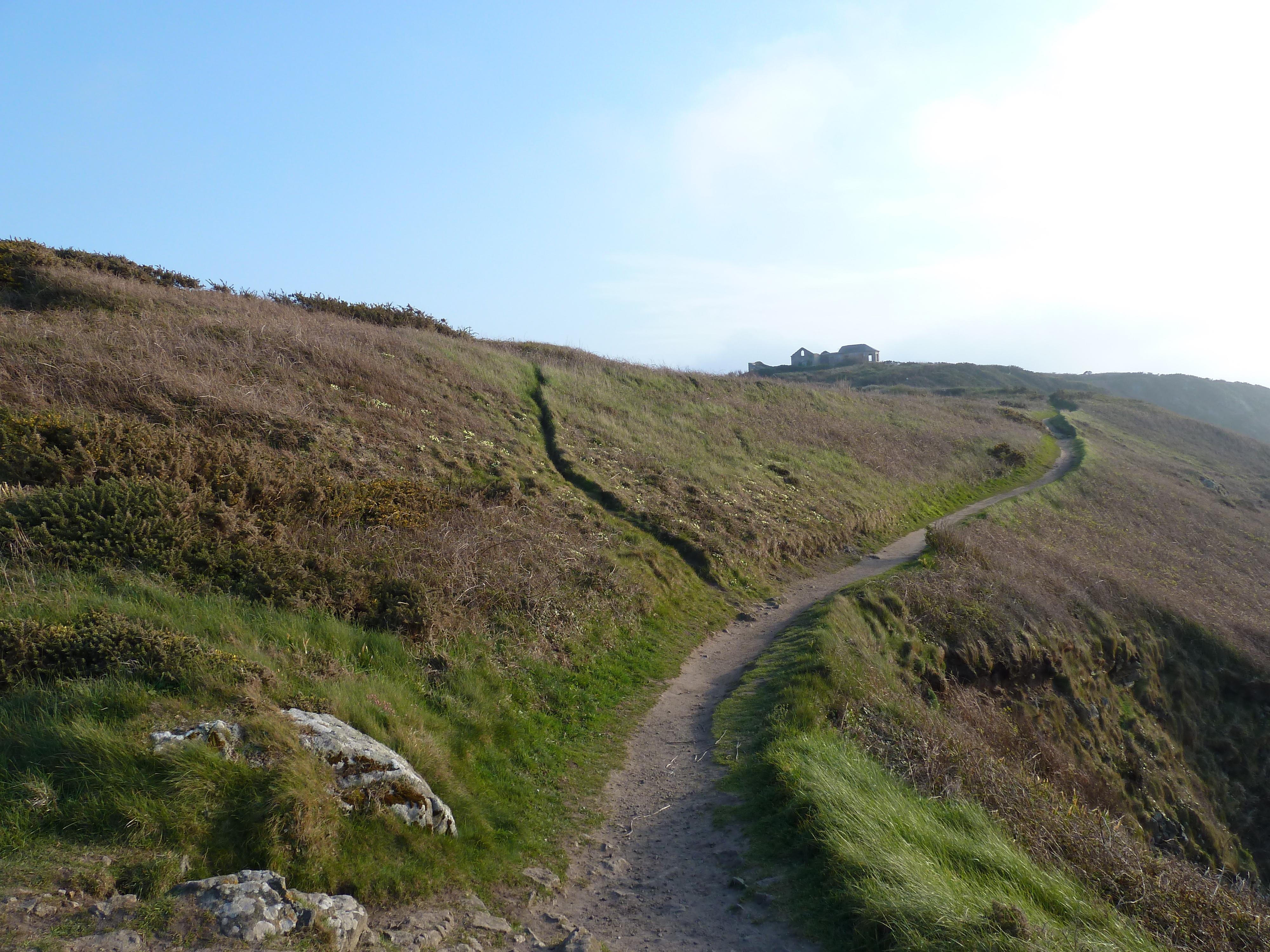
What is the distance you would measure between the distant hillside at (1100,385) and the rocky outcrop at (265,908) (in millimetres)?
85295

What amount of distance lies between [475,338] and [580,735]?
26914mm

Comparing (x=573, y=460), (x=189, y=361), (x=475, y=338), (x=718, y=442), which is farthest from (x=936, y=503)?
(x=189, y=361)

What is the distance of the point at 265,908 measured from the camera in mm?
4637

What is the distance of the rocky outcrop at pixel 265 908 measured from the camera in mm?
4500

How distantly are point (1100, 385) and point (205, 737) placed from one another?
162800 millimetres

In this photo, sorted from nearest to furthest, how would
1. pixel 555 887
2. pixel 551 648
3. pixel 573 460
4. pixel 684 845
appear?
pixel 555 887 → pixel 684 845 → pixel 551 648 → pixel 573 460

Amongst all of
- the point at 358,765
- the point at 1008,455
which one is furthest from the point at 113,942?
the point at 1008,455

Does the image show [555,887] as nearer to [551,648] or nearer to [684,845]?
[684,845]

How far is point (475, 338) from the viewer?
3397 cm

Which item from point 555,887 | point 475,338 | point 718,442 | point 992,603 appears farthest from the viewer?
point 475,338

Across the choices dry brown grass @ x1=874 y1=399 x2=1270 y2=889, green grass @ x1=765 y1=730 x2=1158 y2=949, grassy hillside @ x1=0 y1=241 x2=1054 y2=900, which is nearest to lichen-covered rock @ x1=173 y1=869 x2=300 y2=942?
grassy hillside @ x1=0 y1=241 x2=1054 y2=900

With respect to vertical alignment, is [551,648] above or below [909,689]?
above

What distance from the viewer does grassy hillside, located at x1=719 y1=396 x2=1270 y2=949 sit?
6582 millimetres

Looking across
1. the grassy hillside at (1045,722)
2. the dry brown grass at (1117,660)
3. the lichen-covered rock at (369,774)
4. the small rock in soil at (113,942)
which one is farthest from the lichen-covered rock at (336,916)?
the dry brown grass at (1117,660)
